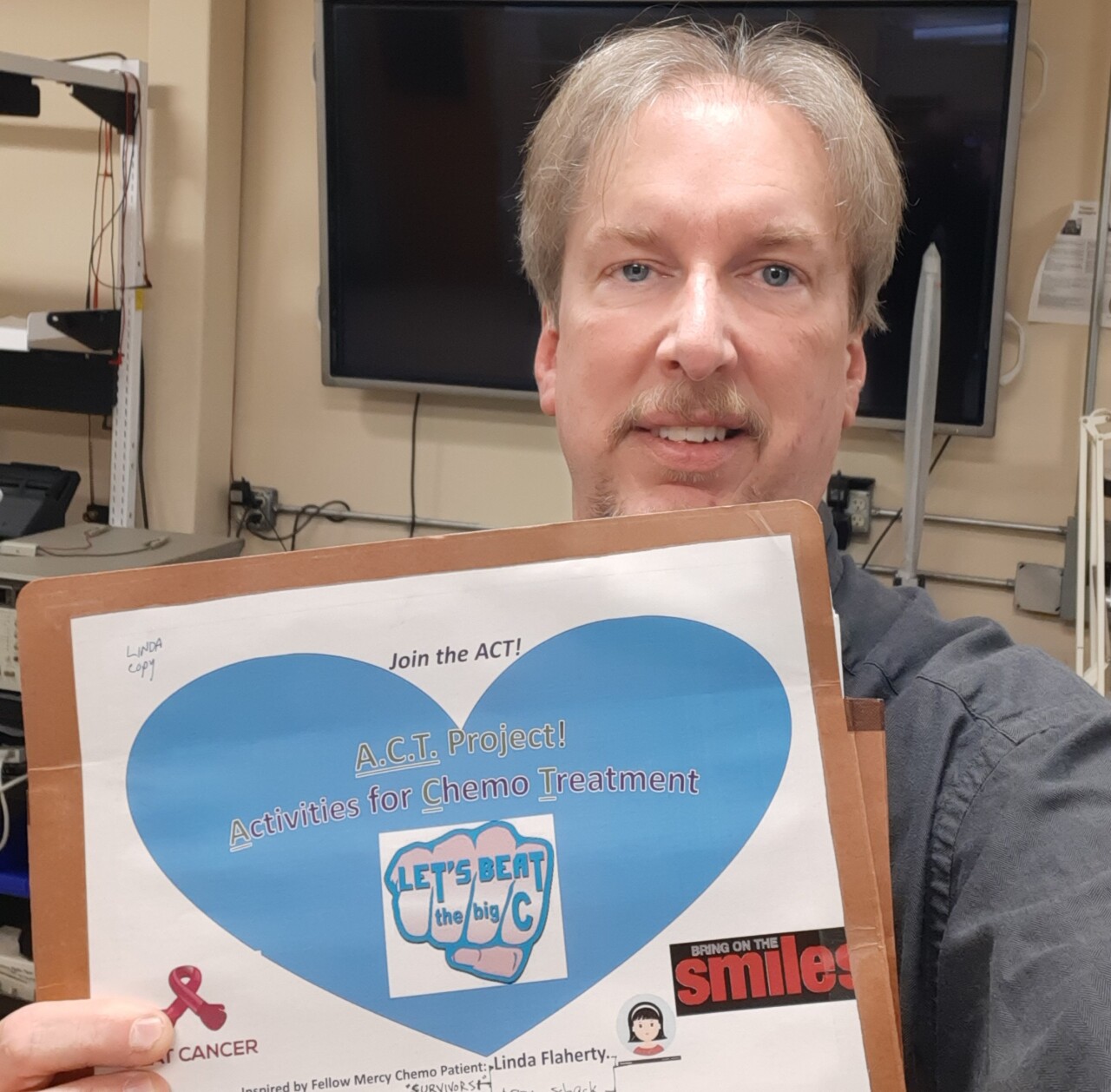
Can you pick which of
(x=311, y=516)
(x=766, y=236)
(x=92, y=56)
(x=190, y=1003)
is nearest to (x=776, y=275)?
(x=766, y=236)

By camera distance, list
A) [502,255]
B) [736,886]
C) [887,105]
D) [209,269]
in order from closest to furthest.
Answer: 1. [736,886]
2. [887,105]
3. [502,255]
4. [209,269]

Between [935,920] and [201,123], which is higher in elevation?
[201,123]

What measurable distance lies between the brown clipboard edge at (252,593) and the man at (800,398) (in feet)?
0.28

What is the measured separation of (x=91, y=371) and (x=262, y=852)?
2.14 metres

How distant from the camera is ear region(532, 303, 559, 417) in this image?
1.03m

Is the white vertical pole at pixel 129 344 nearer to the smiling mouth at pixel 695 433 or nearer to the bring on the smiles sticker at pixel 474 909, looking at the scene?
the smiling mouth at pixel 695 433

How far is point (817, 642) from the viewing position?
0.60 m

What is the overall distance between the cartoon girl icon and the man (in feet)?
0.60

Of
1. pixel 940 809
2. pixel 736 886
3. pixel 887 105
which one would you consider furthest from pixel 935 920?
pixel 887 105

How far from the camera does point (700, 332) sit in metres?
0.81

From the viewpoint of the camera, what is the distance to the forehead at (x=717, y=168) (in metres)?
0.83

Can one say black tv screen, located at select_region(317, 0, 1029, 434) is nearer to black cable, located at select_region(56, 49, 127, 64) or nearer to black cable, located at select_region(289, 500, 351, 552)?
black cable, located at select_region(289, 500, 351, 552)

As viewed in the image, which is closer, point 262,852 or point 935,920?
point 262,852

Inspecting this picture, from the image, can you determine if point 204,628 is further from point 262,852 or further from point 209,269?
point 209,269
